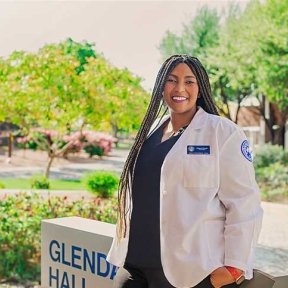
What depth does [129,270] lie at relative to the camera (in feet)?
4.71

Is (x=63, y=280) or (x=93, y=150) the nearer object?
(x=63, y=280)

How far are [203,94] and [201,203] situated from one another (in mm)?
252

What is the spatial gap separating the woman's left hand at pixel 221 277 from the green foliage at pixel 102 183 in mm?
4135

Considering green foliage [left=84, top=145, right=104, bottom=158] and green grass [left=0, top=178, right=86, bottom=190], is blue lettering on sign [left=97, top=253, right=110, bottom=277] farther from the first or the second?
green foliage [left=84, top=145, right=104, bottom=158]

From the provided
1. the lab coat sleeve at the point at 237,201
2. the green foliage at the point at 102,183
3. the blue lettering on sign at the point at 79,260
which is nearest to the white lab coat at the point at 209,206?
the lab coat sleeve at the point at 237,201

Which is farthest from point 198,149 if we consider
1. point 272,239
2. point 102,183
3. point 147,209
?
point 272,239

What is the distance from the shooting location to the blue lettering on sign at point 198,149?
133 cm

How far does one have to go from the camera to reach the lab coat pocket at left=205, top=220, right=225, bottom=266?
4.37 ft

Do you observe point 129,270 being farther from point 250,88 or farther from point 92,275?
point 250,88

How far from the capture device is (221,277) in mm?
1331

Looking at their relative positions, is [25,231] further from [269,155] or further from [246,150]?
[269,155]

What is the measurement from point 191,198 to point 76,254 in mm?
1057

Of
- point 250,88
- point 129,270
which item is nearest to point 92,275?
point 129,270

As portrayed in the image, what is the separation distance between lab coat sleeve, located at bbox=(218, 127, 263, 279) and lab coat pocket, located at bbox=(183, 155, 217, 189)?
2cm
